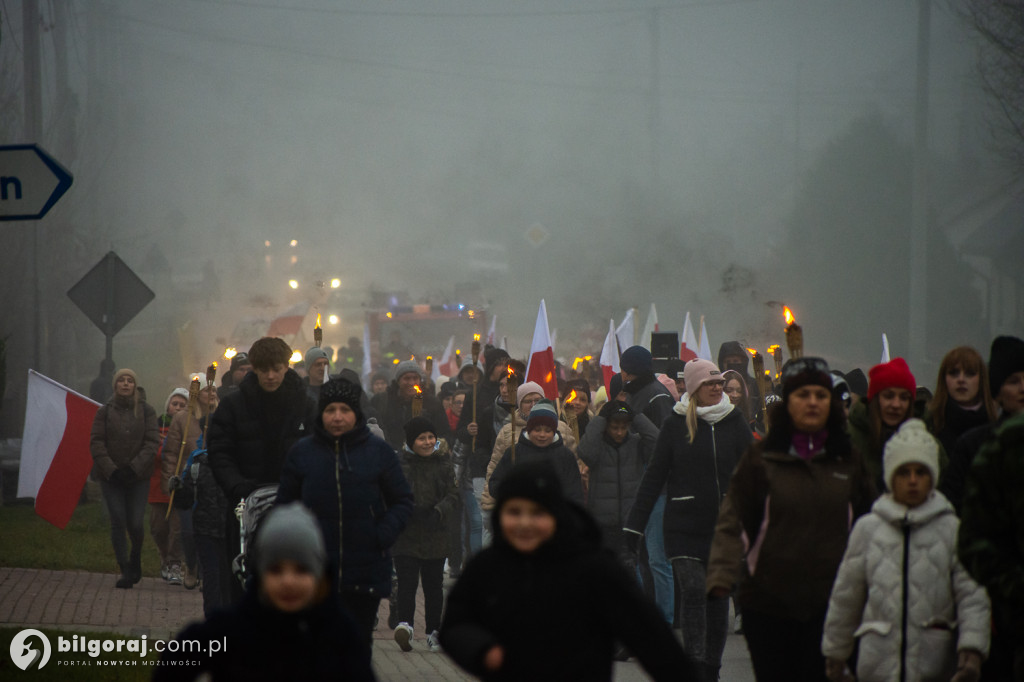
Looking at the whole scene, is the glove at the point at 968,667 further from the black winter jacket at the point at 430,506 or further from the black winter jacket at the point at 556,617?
the black winter jacket at the point at 430,506

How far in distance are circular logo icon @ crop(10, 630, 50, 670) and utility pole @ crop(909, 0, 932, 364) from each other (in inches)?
1040

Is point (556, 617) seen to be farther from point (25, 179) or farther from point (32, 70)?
point (32, 70)

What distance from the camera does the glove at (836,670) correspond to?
4.66m

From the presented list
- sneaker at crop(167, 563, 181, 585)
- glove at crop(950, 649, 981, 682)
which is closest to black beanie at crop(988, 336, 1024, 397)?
glove at crop(950, 649, 981, 682)

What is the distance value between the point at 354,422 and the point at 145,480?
5067mm

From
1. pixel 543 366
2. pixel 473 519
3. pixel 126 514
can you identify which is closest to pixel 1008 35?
pixel 543 366

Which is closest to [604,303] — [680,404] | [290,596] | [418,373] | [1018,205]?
[1018,205]

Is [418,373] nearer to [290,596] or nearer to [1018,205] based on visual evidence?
[290,596]

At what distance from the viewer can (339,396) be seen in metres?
5.98

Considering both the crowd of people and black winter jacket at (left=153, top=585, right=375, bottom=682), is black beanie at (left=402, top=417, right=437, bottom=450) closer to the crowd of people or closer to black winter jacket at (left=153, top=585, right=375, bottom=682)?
the crowd of people

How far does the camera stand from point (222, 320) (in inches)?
2379

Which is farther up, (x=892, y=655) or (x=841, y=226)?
(x=841, y=226)

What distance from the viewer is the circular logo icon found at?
679cm

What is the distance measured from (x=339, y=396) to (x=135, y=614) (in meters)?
3.87
